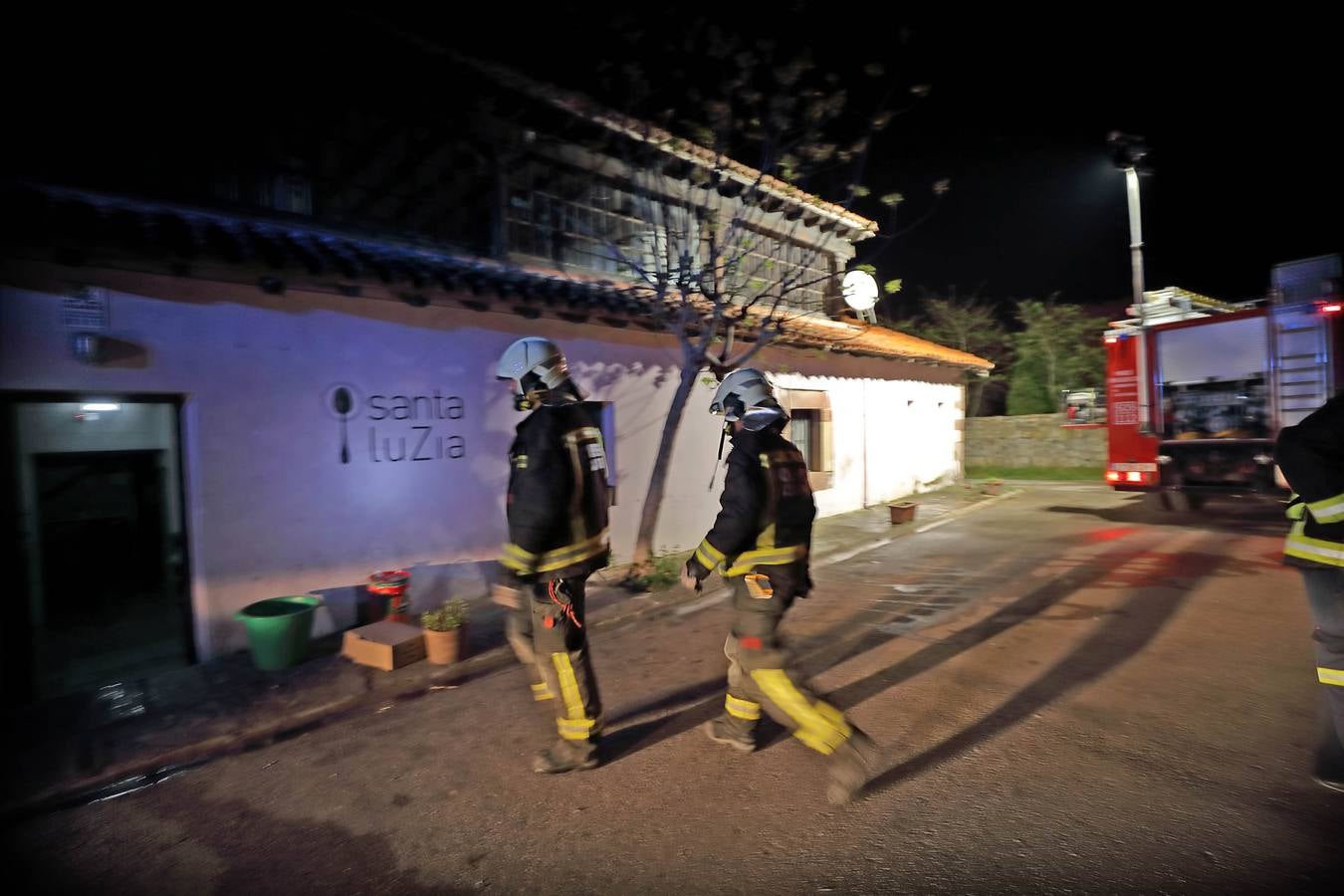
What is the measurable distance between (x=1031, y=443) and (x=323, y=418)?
1898cm

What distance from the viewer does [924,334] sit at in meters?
25.2

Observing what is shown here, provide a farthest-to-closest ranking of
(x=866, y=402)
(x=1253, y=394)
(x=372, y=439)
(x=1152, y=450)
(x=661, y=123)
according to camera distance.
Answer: (x=866, y=402) → (x=1152, y=450) → (x=1253, y=394) → (x=661, y=123) → (x=372, y=439)

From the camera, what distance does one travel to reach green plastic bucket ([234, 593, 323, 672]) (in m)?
4.80

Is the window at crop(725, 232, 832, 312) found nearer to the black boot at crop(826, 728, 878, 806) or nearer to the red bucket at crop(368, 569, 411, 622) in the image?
the red bucket at crop(368, 569, 411, 622)

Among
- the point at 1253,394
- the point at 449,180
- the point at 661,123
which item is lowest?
the point at 1253,394

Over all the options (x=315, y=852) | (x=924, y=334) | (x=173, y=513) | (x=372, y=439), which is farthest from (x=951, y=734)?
(x=924, y=334)

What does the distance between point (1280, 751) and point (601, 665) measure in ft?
12.6

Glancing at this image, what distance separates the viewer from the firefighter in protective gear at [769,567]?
2920 millimetres

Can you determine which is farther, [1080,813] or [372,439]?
[372,439]

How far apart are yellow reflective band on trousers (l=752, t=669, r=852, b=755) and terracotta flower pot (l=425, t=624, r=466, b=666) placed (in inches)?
109

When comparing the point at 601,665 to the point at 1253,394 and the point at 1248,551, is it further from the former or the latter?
the point at 1253,394

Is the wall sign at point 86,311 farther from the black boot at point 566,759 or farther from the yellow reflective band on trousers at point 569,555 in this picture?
the black boot at point 566,759

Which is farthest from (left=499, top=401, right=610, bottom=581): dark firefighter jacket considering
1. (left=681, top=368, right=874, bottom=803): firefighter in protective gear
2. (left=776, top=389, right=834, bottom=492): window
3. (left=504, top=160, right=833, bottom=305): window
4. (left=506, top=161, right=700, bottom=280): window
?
(left=776, top=389, right=834, bottom=492): window

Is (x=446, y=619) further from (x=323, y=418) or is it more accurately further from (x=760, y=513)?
(x=760, y=513)
